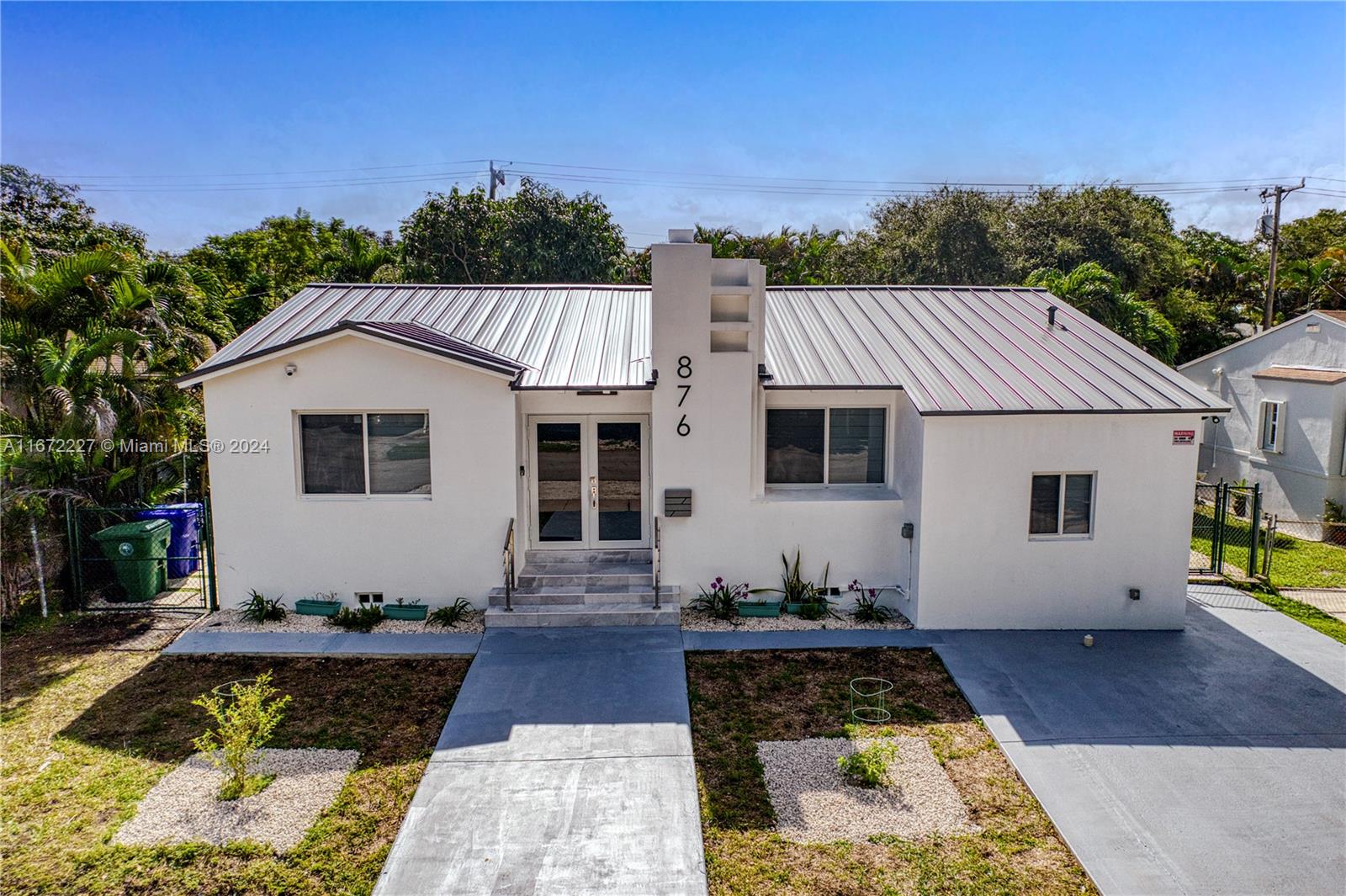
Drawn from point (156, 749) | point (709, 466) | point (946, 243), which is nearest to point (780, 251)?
point (946, 243)

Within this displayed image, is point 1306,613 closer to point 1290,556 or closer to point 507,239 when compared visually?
point 1290,556

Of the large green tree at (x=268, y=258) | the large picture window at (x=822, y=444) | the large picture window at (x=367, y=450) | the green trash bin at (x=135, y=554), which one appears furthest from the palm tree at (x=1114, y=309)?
the large green tree at (x=268, y=258)

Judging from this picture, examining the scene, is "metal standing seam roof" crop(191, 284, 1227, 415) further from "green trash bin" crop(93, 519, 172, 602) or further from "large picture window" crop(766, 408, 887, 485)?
"green trash bin" crop(93, 519, 172, 602)

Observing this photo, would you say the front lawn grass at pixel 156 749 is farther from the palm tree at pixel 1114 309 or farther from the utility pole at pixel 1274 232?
the utility pole at pixel 1274 232

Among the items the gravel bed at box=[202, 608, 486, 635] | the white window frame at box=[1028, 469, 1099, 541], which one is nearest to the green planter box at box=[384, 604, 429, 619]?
the gravel bed at box=[202, 608, 486, 635]

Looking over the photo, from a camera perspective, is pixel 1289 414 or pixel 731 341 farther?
pixel 1289 414
